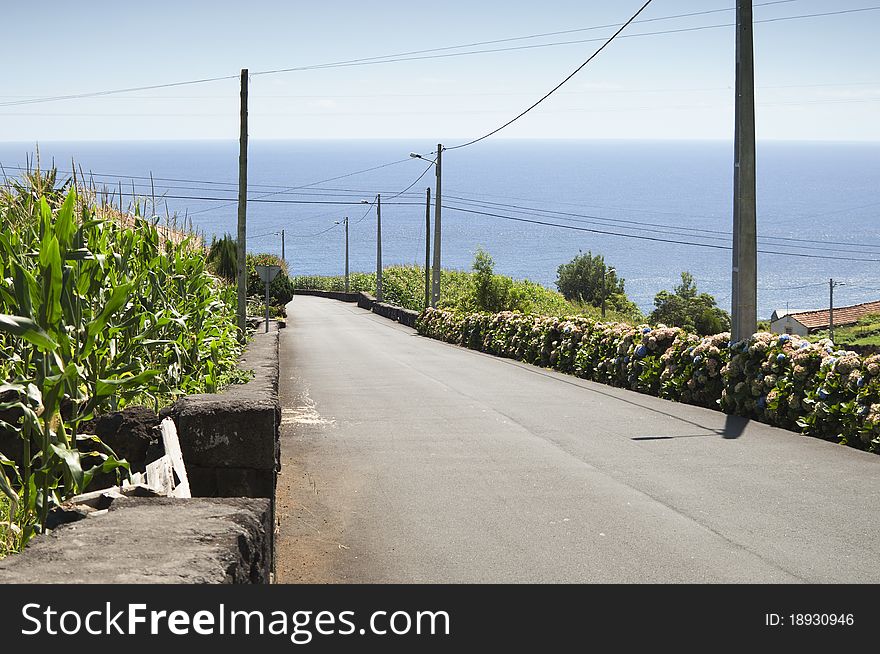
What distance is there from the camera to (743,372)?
506 inches

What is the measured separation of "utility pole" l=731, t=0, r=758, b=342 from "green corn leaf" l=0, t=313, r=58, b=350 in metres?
11.5

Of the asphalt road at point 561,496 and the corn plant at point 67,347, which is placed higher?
the corn plant at point 67,347

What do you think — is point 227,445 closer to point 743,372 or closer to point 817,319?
point 743,372

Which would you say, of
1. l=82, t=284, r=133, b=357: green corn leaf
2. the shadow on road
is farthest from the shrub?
l=82, t=284, r=133, b=357: green corn leaf

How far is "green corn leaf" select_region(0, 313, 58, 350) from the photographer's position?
332cm

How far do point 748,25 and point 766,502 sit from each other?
28.0ft

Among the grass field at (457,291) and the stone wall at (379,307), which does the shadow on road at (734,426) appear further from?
the stone wall at (379,307)

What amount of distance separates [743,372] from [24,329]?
11.0 meters

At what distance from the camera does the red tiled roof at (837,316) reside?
10614 centimetres

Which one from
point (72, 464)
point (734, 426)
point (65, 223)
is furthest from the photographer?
point (734, 426)

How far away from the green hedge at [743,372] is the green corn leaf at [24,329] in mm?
8529

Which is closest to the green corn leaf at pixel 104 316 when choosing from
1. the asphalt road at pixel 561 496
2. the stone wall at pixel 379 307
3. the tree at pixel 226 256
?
the asphalt road at pixel 561 496

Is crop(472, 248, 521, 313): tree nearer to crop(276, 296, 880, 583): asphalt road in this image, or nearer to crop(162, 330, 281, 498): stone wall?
crop(276, 296, 880, 583): asphalt road

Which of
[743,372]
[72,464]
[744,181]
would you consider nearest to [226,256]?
[744,181]
